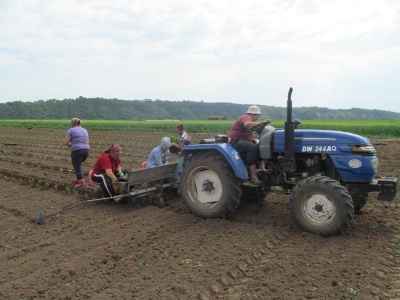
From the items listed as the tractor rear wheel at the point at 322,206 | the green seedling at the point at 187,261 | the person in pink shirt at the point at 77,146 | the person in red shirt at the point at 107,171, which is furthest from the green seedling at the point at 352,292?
the person in pink shirt at the point at 77,146

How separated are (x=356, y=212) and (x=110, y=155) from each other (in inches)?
160

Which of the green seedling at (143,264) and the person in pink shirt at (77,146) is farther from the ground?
the person in pink shirt at (77,146)

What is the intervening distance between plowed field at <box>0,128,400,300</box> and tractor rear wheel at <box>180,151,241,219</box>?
18 centimetres

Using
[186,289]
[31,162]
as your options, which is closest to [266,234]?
[186,289]

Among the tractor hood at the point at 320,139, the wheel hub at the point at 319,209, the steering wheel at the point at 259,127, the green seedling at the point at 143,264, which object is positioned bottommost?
the green seedling at the point at 143,264

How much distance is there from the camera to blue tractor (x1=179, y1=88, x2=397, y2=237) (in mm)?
4879

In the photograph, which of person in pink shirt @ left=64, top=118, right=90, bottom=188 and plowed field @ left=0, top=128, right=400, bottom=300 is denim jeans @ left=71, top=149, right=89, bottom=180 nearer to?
person in pink shirt @ left=64, top=118, right=90, bottom=188

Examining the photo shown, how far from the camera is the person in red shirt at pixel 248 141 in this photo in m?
5.71

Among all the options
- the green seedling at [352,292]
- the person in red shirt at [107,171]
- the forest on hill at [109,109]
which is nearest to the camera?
the green seedling at [352,292]

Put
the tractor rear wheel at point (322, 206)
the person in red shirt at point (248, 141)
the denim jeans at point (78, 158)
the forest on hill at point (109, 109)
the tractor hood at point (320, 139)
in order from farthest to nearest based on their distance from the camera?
the forest on hill at point (109, 109)
the denim jeans at point (78, 158)
the person in red shirt at point (248, 141)
the tractor hood at point (320, 139)
the tractor rear wheel at point (322, 206)

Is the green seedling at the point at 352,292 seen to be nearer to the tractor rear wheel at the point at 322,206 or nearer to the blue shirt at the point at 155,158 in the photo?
the tractor rear wheel at the point at 322,206

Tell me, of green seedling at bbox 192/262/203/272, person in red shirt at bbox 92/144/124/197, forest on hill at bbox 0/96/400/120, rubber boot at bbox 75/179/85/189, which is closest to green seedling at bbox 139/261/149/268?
green seedling at bbox 192/262/203/272

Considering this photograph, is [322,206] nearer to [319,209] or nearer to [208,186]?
[319,209]

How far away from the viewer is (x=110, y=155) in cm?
720
